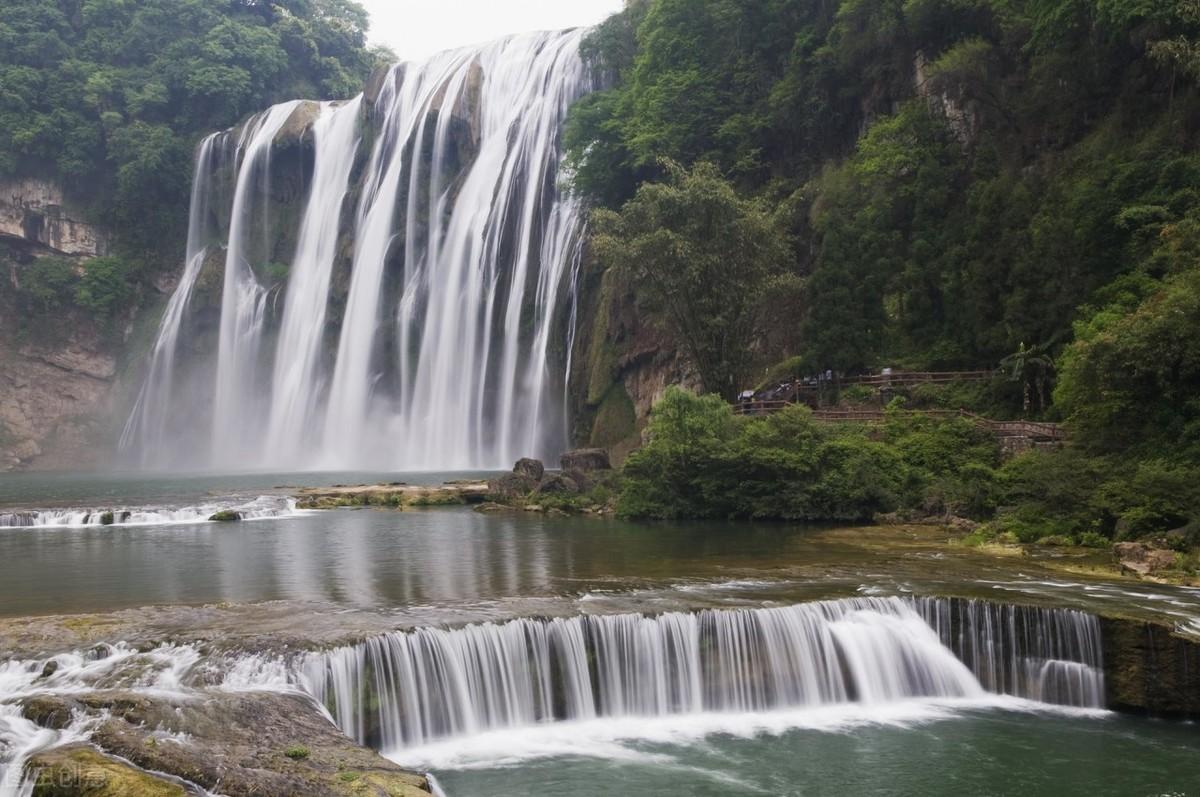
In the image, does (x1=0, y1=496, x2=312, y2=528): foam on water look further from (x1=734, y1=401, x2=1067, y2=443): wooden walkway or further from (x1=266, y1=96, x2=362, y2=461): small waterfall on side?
(x1=266, y1=96, x2=362, y2=461): small waterfall on side

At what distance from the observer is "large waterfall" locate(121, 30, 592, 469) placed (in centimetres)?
4834

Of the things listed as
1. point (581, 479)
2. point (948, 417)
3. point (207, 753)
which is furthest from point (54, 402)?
point (207, 753)

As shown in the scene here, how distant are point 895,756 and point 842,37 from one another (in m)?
32.4

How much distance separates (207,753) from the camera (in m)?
8.49

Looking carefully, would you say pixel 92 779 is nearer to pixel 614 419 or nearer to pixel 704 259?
pixel 704 259

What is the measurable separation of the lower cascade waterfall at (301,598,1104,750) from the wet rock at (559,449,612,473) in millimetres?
19412

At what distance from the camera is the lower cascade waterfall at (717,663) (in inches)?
476

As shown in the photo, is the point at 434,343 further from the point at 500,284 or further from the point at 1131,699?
the point at 1131,699

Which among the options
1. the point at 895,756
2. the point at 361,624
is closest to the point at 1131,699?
the point at 895,756

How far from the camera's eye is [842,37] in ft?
123

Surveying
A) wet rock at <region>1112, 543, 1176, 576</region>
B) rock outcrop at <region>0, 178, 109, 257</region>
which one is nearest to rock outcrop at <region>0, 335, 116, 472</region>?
rock outcrop at <region>0, 178, 109, 257</region>

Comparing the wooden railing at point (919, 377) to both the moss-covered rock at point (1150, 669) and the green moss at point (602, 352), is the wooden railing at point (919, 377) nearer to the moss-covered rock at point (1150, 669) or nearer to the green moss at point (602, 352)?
the green moss at point (602, 352)

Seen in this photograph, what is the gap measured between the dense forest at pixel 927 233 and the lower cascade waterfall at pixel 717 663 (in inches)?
234

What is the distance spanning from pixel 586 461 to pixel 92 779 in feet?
86.1
